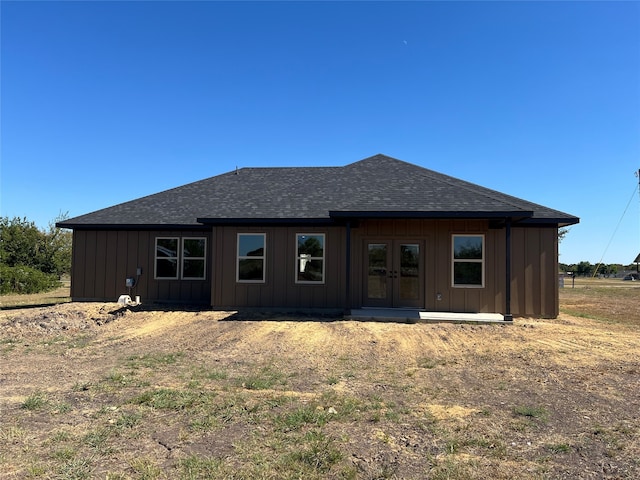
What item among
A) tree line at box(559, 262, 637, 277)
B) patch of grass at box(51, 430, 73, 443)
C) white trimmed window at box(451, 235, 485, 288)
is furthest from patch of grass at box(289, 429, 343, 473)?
tree line at box(559, 262, 637, 277)

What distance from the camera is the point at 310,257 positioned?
39.5ft

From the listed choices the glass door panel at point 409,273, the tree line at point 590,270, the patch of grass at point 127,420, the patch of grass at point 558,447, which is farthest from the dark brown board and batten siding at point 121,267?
the tree line at point 590,270

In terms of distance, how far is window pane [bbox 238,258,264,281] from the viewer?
12.1 m

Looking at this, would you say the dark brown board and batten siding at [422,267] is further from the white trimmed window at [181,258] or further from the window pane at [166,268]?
the window pane at [166,268]

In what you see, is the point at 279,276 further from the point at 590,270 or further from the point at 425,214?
the point at 590,270

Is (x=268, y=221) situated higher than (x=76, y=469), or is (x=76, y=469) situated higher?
(x=268, y=221)

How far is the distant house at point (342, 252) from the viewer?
1132cm

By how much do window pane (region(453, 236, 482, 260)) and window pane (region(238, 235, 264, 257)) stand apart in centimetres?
564

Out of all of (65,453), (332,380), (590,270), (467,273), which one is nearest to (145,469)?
(65,453)

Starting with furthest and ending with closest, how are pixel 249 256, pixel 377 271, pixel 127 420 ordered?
pixel 249 256 → pixel 377 271 → pixel 127 420

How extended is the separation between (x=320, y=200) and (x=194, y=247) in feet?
14.7

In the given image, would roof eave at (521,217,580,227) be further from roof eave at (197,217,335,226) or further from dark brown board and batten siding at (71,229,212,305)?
dark brown board and batten siding at (71,229,212,305)

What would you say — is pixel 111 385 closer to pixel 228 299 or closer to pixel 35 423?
pixel 35 423

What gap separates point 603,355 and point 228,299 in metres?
9.22
